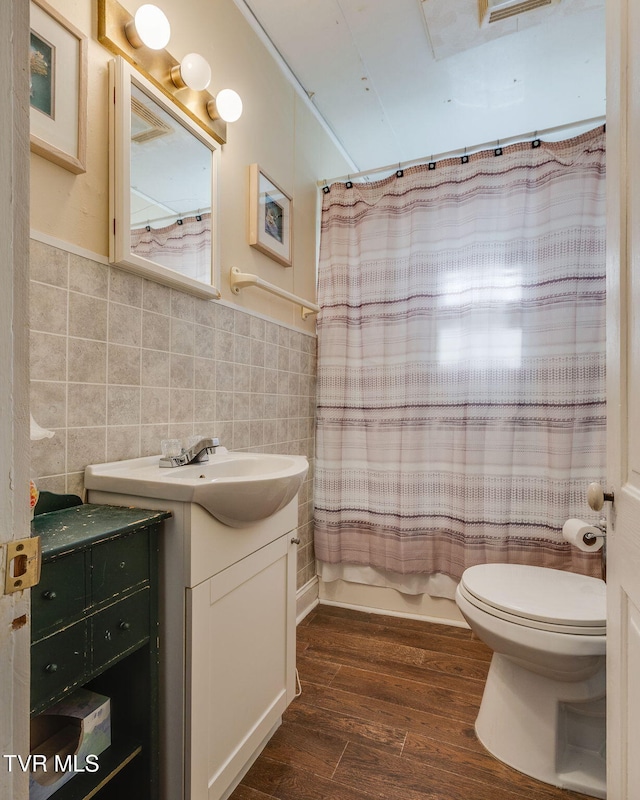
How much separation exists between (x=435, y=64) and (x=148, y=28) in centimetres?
128

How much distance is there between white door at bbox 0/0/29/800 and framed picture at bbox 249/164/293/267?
1.33 m

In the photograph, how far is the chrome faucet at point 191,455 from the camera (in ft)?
3.99

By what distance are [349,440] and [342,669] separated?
3.27 ft

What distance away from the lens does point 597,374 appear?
70.4 inches

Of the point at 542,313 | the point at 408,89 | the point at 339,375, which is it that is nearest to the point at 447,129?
the point at 408,89

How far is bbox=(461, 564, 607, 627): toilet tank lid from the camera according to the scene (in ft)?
3.96

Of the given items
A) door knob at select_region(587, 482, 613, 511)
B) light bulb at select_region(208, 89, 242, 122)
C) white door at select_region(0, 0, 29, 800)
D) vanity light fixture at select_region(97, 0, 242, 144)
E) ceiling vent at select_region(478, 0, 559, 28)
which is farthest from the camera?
ceiling vent at select_region(478, 0, 559, 28)

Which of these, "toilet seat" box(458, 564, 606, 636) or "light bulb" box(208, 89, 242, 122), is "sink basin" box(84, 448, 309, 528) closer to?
"toilet seat" box(458, 564, 606, 636)

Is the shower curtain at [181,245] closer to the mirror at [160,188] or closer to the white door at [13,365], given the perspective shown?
the mirror at [160,188]

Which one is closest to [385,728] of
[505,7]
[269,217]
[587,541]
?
[587,541]

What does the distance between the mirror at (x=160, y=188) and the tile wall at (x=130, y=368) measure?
0.23ft

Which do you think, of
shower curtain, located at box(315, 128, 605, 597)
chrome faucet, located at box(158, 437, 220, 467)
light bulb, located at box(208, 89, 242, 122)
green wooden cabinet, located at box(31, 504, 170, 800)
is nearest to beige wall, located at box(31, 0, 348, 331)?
light bulb, located at box(208, 89, 242, 122)

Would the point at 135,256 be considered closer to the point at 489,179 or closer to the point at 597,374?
the point at 489,179

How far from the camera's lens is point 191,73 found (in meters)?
1.32
